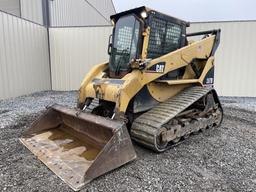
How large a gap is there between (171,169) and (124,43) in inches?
94.7

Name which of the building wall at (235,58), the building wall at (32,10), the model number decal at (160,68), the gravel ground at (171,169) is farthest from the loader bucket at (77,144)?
the building wall at (32,10)

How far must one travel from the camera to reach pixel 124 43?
4.44 metres

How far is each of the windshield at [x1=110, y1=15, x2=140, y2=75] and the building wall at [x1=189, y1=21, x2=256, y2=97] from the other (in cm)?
655

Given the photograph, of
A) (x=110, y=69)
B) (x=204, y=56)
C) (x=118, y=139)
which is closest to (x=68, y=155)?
(x=118, y=139)

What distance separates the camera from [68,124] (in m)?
4.30

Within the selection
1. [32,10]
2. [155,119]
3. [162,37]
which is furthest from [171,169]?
[32,10]

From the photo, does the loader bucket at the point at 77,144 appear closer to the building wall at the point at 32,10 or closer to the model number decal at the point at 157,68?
the model number decal at the point at 157,68

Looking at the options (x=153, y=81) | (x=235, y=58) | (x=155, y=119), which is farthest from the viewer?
(x=235, y=58)

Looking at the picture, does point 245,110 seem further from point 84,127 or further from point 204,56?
point 84,127

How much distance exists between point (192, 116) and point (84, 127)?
2062 mm

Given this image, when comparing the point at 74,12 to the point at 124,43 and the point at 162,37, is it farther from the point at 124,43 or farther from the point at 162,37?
the point at 162,37

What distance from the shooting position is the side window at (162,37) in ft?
13.7

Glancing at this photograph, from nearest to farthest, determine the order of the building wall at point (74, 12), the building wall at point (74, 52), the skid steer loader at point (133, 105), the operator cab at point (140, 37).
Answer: the skid steer loader at point (133, 105), the operator cab at point (140, 37), the building wall at point (74, 52), the building wall at point (74, 12)

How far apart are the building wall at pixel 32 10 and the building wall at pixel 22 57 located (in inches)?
41.5
